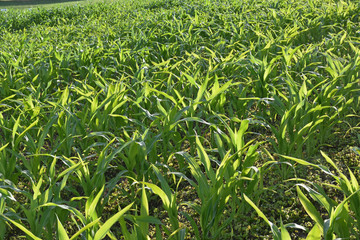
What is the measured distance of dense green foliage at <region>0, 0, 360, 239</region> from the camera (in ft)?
5.52

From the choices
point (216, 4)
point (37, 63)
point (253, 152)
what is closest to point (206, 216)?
point (253, 152)

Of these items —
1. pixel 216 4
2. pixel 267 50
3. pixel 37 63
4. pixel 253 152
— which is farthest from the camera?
pixel 216 4

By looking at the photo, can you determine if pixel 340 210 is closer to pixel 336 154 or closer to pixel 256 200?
pixel 256 200

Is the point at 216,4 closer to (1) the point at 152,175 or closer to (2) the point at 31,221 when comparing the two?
(1) the point at 152,175

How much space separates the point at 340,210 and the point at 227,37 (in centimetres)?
336

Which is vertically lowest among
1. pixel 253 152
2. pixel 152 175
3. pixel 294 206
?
pixel 294 206

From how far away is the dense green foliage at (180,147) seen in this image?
1683mm

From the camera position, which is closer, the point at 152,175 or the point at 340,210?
the point at 340,210

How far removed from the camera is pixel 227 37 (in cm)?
449

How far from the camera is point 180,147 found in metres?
2.78

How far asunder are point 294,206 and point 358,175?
1.64 ft

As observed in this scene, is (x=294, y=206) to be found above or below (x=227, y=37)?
below

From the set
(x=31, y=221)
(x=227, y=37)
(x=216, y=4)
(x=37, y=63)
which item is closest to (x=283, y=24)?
(x=227, y=37)

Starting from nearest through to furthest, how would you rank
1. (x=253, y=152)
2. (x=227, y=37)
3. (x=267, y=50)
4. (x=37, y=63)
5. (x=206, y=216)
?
(x=206, y=216) → (x=253, y=152) → (x=267, y=50) → (x=37, y=63) → (x=227, y=37)
